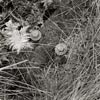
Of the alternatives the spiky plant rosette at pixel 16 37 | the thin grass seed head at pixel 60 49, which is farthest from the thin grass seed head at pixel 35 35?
the thin grass seed head at pixel 60 49

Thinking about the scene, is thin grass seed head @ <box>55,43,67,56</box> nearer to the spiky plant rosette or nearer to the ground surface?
the ground surface

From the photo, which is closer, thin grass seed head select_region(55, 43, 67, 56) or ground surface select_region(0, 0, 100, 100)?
ground surface select_region(0, 0, 100, 100)

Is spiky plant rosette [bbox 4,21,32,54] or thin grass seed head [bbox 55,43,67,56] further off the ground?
spiky plant rosette [bbox 4,21,32,54]

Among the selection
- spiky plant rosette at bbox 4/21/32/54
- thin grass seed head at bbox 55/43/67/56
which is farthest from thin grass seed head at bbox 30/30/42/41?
thin grass seed head at bbox 55/43/67/56

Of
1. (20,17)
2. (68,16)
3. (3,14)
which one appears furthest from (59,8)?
(3,14)

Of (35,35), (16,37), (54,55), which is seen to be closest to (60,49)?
(54,55)

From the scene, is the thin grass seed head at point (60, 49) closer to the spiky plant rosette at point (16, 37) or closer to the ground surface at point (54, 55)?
the ground surface at point (54, 55)
